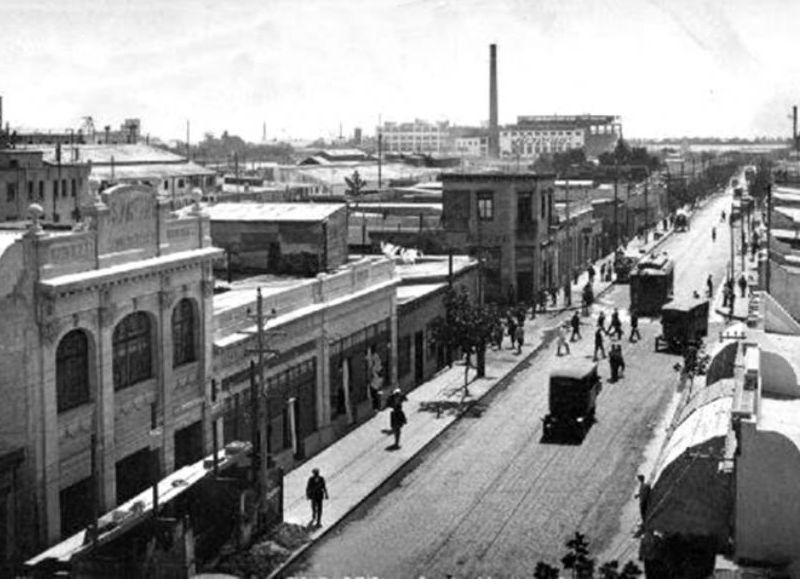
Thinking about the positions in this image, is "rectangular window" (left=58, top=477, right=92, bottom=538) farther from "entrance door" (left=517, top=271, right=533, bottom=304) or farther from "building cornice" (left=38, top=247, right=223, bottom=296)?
"entrance door" (left=517, top=271, right=533, bottom=304)

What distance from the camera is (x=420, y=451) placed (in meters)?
34.7

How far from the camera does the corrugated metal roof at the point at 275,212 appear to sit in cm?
4419

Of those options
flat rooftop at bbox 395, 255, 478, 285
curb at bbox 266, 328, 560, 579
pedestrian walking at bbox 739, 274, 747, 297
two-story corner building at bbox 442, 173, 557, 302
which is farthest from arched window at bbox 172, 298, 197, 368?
pedestrian walking at bbox 739, 274, 747, 297

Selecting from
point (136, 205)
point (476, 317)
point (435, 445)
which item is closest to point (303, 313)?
point (435, 445)

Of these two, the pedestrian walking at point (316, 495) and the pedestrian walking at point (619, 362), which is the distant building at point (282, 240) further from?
the pedestrian walking at point (316, 495)

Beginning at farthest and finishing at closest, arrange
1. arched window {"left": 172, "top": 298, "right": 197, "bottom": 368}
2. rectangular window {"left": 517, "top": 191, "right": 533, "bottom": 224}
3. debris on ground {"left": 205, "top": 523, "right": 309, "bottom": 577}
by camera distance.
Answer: rectangular window {"left": 517, "top": 191, "right": 533, "bottom": 224} → arched window {"left": 172, "top": 298, "right": 197, "bottom": 368} → debris on ground {"left": 205, "top": 523, "right": 309, "bottom": 577}

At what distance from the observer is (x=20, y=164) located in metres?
83.0

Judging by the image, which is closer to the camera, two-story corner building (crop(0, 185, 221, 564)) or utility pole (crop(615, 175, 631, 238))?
two-story corner building (crop(0, 185, 221, 564))

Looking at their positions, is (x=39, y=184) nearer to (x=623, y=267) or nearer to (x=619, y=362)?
(x=623, y=267)

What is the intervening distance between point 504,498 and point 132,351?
369 inches

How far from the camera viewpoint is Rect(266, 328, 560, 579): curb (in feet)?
82.3

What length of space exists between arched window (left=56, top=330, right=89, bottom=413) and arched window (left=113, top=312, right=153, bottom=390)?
41.7 inches

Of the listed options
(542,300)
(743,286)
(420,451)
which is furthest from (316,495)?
(743,286)

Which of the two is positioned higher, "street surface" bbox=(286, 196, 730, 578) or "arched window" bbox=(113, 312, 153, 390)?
"arched window" bbox=(113, 312, 153, 390)
